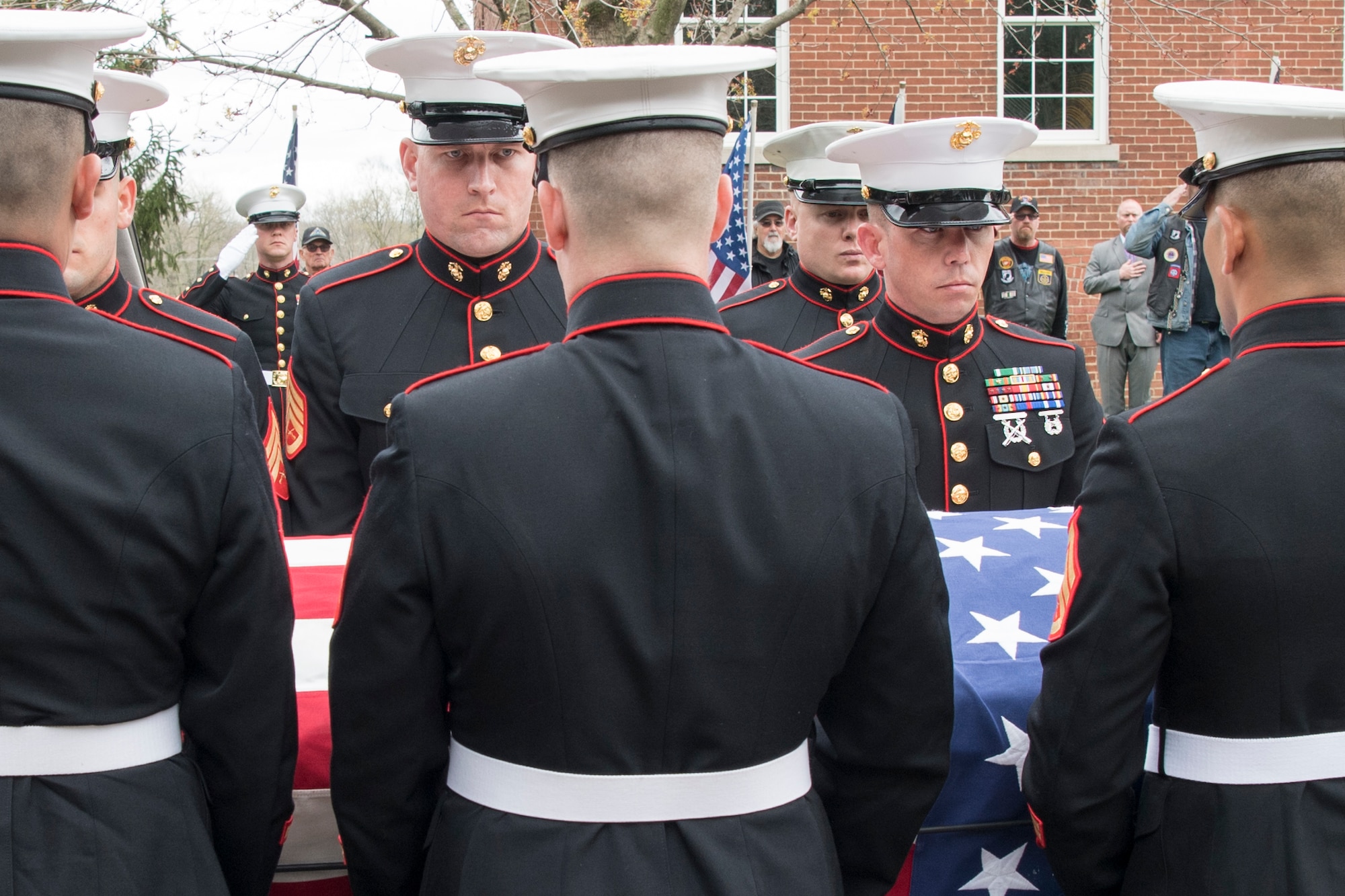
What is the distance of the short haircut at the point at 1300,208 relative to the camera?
6.14 feet

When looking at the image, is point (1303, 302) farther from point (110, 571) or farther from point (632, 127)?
point (110, 571)

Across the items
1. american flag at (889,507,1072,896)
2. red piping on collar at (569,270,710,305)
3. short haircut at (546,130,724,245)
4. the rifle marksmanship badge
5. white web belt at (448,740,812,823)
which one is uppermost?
short haircut at (546,130,724,245)

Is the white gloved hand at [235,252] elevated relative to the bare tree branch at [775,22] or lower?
lower

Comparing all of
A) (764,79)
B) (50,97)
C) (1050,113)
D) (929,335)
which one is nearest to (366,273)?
(929,335)

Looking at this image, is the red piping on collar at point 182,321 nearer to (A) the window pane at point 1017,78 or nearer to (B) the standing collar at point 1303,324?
(B) the standing collar at point 1303,324

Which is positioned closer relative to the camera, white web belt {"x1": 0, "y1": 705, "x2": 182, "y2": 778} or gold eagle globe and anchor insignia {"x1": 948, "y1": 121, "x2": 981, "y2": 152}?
white web belt {"x1": 0, "y1": 705, "x2": 182, "y2": 778}

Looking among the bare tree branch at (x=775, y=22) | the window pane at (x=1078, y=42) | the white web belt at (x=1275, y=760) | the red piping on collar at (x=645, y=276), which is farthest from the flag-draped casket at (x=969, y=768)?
the window pane at (x=1078, y=42)

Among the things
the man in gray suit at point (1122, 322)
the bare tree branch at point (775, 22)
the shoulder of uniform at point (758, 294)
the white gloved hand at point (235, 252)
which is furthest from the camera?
the man in gray suit at point (1122, 322)

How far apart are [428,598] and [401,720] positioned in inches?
6.9

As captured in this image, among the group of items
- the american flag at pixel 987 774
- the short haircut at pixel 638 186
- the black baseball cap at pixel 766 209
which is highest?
the black baseball cap at pixel 766 209

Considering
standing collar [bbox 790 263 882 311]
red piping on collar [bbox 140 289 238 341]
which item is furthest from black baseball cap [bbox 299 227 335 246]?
A: red piping on collar [bbox 140 289 238 341]

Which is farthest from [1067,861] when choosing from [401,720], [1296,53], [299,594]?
[1296,53]

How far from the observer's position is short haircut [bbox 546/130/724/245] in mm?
1649

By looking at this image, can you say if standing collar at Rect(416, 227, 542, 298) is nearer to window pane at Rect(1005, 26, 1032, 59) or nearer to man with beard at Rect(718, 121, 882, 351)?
man with beard at Rect(718, 121, 882, 351)
